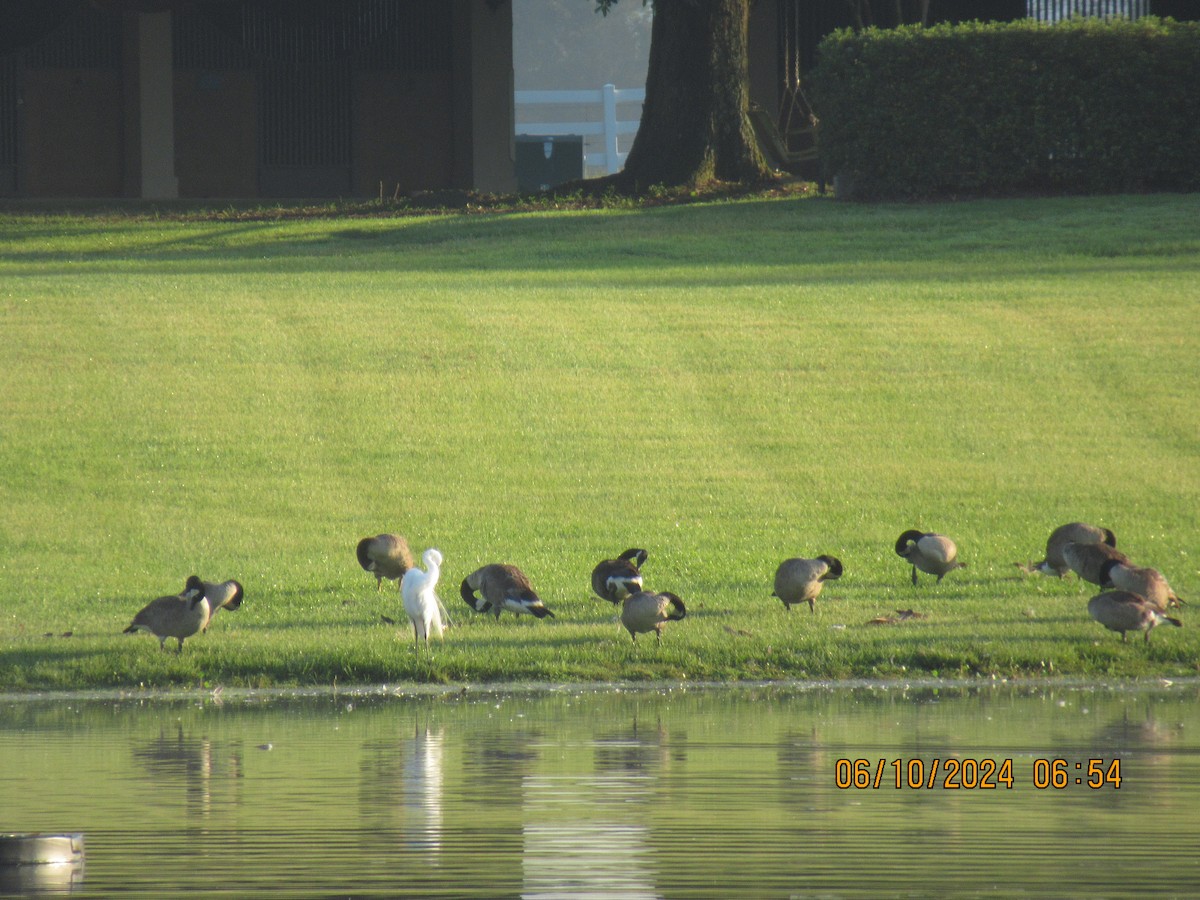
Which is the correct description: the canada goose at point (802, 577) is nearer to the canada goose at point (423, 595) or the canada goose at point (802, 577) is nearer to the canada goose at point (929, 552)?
the canada goose at point (929, 552)

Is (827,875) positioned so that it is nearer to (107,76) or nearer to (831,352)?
(831,352)

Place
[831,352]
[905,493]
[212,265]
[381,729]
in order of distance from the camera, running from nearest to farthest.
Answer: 1. [381,729]
2. [905,493]
3. [831,352]
4. [212,265]

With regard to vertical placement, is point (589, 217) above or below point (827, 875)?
above

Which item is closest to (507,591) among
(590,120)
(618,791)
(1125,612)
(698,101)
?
(1125,612)

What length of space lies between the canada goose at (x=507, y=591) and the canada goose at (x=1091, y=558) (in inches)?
145

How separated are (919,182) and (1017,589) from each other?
668 inches

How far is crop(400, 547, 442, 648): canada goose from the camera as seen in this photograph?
11250 mm

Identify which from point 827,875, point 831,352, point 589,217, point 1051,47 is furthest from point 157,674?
point 1051,47

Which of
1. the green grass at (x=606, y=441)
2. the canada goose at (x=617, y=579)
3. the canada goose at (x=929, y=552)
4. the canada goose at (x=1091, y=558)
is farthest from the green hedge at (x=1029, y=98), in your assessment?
the canada goose at (x=617, y=579)

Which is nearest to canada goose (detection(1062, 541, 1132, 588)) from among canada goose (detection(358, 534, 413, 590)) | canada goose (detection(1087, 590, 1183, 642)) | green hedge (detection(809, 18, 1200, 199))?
canada goose (detection(1087, 590, 1183, 642))

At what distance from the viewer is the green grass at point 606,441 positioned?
1155 cm

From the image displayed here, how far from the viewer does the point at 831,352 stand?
64.7 ft
